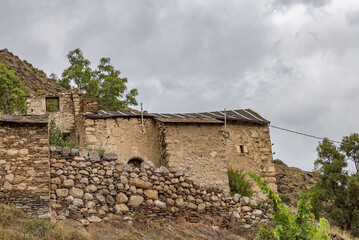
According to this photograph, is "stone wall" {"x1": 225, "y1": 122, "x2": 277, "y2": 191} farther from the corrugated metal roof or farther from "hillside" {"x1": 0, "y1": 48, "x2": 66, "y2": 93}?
"hillside" {"x1": 0, "y1": 48, "x2": 66, "y2": 93}

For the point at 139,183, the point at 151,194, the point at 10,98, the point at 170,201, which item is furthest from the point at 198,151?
the point at 10,98

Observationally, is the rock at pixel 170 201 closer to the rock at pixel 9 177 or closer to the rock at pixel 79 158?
the rock at pixel 79 158

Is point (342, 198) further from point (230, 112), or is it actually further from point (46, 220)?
point (46, 220)

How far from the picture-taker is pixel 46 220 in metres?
9.53

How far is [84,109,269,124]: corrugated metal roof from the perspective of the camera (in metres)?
16.2

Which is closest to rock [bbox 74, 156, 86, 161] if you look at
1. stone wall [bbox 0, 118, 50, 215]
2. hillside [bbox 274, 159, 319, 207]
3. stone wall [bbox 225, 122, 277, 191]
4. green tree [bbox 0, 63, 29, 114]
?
stone wall [bbox 0, 118, 50, 215]

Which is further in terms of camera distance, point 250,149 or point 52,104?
point 52,104

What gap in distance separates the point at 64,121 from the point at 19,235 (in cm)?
996

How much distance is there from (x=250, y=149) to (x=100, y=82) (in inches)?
628

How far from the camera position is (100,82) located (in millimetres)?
30484

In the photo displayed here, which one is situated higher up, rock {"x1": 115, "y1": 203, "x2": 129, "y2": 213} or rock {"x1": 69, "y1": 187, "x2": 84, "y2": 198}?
rock {"x1": 69, "y1": 187, "x2": 84, "y2": 198}

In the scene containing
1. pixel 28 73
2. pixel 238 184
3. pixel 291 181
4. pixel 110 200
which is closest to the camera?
pixel 110 200

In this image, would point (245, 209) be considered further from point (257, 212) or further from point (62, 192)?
point (62, 192)

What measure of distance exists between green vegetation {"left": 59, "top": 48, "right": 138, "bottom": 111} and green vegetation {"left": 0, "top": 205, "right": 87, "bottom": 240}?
19609 millimetres
